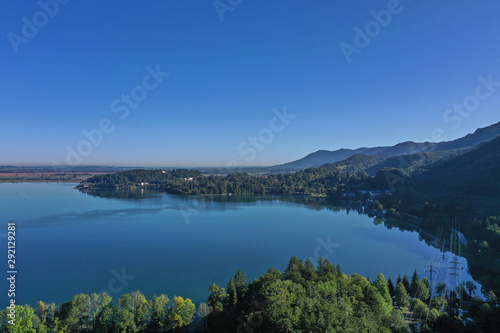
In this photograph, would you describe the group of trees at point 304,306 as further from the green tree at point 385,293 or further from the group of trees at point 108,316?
the group of trees at point 108,316

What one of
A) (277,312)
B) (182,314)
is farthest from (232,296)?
(277,312)

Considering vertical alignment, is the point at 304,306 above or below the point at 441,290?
above

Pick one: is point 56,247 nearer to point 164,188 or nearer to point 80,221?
point 80,221

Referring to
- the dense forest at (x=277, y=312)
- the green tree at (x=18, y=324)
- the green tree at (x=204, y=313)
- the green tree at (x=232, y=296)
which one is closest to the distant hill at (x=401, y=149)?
the dense forest at (x=277, y=312)

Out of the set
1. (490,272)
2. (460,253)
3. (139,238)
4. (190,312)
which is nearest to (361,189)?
(460,253)

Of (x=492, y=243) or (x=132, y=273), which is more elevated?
(x=492, y=243)

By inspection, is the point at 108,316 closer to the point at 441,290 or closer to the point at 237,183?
the point at 441,290
